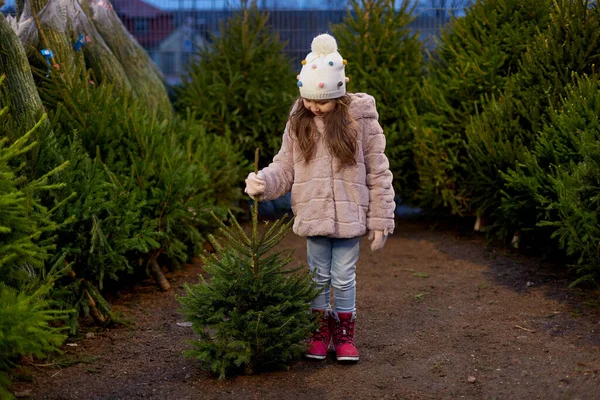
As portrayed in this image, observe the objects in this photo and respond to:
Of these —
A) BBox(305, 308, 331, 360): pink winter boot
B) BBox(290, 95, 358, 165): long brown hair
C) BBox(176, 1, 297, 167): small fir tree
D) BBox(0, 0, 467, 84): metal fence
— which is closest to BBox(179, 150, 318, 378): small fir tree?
BBox(305, 308, 331, 360): pink winter boot

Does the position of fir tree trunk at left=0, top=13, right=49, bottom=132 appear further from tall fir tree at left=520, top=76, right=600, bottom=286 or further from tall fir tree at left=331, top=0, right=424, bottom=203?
tall fir tree at left=331, top=0, right=424, bottom=203

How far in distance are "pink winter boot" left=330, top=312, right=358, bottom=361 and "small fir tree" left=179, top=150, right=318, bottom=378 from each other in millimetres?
304

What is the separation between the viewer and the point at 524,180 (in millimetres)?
5867

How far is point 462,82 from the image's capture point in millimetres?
7215

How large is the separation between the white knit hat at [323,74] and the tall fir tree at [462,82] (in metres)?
2.84

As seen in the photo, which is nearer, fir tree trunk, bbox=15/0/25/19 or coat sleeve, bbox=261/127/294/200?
coat sleeve, bbox=261/127/294/200

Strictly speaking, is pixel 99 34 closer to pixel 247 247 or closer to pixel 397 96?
pixel 397 96

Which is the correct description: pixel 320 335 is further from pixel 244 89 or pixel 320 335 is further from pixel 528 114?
pixel 244 89

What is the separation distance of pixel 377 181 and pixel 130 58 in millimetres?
4075

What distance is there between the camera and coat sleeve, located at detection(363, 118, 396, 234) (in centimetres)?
446

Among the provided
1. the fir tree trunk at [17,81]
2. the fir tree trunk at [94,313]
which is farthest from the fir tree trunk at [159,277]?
the fir tree trunk at [17,81]

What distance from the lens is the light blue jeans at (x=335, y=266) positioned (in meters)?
4.52

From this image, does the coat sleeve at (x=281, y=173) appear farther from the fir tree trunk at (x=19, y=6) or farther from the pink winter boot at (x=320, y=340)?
the fir tree trunk at (x=19, y=6)

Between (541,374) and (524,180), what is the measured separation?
1811mm
